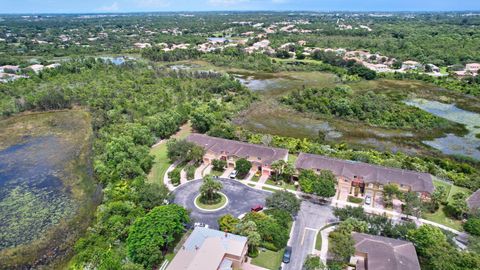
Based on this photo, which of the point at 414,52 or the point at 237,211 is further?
the point at 414,52

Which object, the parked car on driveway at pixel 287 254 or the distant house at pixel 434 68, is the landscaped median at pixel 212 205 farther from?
the distant house at pixel 434 68

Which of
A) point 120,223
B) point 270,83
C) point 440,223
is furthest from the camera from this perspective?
point 270,83

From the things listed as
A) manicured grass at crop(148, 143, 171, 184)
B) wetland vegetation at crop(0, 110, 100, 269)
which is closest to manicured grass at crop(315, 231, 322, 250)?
manicured grass at crop(148, 143, 171, 184)

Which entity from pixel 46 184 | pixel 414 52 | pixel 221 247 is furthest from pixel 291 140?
pixel 414 52

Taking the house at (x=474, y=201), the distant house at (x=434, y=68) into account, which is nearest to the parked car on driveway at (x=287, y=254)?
the house at (x=474, y=201)

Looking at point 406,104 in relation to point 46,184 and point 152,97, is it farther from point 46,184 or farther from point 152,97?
point 46,184

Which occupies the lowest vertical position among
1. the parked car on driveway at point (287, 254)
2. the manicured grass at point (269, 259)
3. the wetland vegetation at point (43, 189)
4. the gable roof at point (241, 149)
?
the wetland vegetation at point (43, 189)

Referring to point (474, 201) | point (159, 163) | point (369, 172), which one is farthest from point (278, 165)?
point (474, 201)
